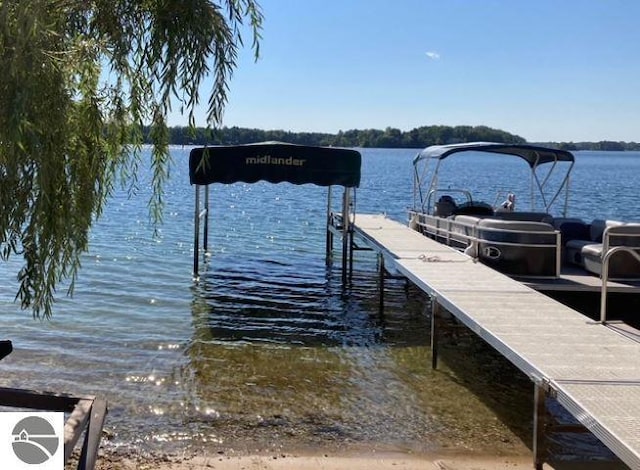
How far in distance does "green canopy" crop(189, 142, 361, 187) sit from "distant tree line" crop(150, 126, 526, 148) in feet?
1.03

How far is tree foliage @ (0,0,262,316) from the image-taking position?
319 centimetres

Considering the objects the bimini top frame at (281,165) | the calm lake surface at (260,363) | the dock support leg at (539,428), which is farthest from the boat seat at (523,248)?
the dock support leg at (539,428)

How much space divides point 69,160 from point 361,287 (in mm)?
9989

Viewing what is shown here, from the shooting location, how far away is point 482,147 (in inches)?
472

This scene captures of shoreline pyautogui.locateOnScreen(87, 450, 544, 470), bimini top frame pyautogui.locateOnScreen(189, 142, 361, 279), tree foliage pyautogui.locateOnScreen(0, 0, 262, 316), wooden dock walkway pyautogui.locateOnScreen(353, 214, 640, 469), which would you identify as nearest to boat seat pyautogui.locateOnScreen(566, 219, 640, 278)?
wooden dock walkway pyautogui.locateOnScreen(353, 214, 640, 469)

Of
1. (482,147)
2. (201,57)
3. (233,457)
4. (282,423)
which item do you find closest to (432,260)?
(482,147)

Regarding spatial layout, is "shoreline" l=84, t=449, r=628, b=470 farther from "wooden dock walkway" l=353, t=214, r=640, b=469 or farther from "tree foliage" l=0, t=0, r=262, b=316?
"tree foliage" l=0, t=0, r=262, b=316

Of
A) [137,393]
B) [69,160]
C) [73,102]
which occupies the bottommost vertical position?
[137,393]

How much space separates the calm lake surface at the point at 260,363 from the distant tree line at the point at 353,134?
0.81 metres

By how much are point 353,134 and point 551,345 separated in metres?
52.6

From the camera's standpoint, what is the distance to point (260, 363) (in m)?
8.04

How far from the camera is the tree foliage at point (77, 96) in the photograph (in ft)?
10.5

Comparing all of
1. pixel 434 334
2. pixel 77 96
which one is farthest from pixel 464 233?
pixel 77 96

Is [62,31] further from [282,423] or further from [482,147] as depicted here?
[482,147]
